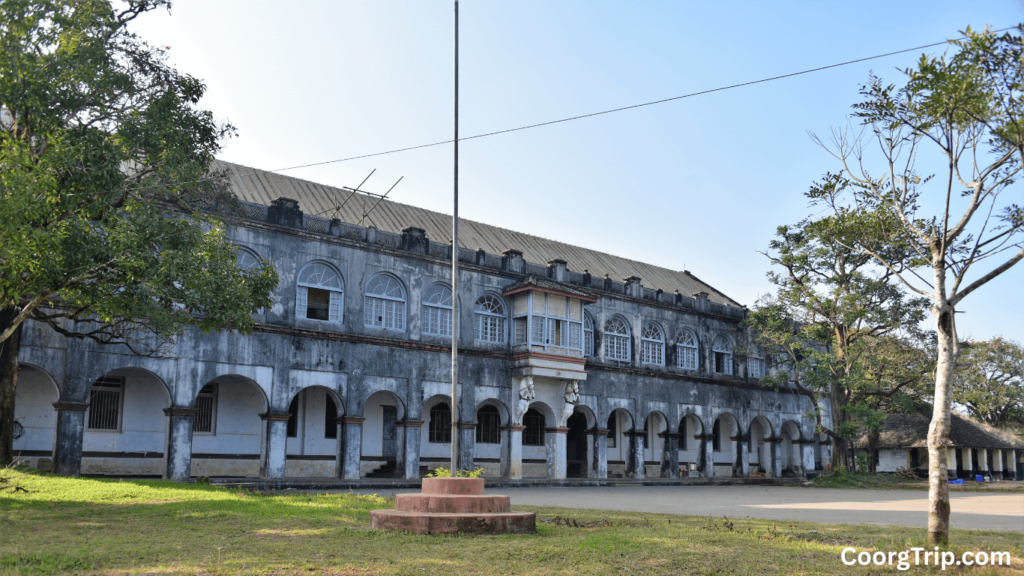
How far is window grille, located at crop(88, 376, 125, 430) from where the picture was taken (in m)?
20.6

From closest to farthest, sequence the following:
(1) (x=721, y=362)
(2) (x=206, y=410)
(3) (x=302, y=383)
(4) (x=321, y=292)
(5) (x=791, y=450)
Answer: (3) (x=302, y=383) < (2) (x=206, y=410) < (4) (x=321, y=292) < (1) (x=721, y=362) < (5) (x=791, y=450)

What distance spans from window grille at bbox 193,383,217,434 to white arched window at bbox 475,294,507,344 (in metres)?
8.22

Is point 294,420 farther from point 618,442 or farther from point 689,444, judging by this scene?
point 689,444

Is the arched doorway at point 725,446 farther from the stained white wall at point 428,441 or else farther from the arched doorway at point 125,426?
the arched doorway at point 125,426

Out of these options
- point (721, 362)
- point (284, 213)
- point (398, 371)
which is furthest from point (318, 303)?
point (721, 362)

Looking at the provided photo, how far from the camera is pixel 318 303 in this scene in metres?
22.8

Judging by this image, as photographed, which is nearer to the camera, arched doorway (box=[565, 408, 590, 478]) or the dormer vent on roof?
the dormer vent on roof

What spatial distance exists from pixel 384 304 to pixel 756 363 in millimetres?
18433

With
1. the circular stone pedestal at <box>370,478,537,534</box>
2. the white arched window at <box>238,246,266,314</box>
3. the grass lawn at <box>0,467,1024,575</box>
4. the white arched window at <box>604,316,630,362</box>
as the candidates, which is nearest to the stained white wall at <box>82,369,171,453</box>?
the white arched window at <box>238,246,266,314</box>

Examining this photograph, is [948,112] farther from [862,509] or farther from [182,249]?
[182,249]

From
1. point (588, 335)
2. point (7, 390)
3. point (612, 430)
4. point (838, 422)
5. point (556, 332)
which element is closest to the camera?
Result: point (7, 390)

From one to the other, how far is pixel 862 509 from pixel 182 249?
546 inches

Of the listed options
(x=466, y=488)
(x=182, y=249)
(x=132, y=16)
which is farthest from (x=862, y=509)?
(x=132, y=16)

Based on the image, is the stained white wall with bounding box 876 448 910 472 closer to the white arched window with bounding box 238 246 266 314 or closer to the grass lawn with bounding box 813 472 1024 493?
the grass lawn with bounding box 813 472 1024 493
